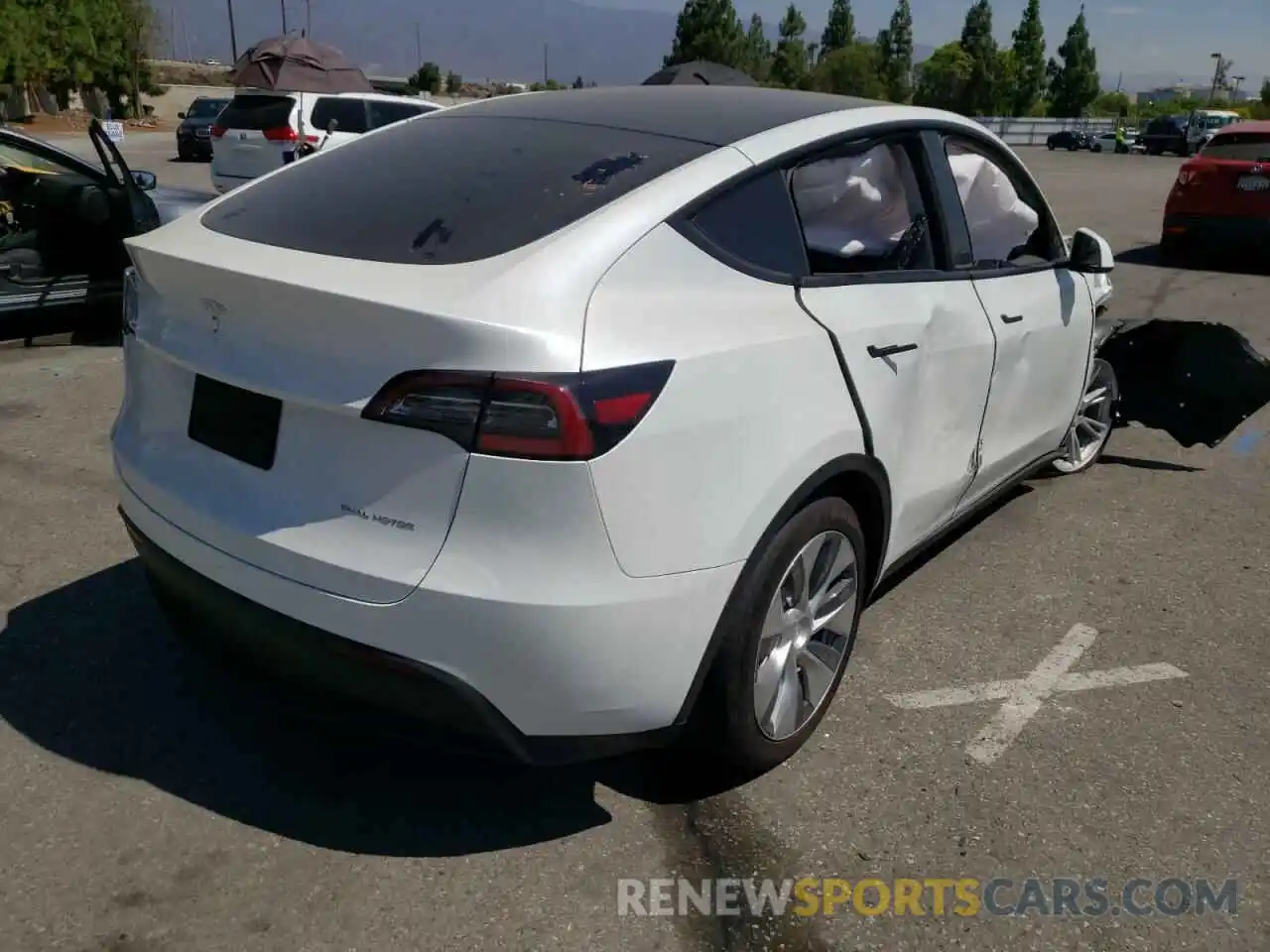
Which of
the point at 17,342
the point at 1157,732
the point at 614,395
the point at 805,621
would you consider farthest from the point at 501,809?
the point at 17,342

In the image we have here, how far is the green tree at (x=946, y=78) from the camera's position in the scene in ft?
276

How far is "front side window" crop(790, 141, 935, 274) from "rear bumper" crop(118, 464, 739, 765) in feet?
3.46

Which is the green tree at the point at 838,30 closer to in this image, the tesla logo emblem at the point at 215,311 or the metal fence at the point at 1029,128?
the metal fence at the point at 1029,128

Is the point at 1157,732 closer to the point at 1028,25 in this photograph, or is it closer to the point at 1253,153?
the point at 1253,153

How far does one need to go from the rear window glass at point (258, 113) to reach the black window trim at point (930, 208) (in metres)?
14.5

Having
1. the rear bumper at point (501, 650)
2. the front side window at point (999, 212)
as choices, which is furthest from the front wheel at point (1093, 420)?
the rear bumper at point (501, 650)

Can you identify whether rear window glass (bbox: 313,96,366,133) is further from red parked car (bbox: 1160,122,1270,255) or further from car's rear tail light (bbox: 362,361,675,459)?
car's rear tail light (bbox: 362,361,675,459)

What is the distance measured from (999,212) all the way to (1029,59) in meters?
A: 95.8

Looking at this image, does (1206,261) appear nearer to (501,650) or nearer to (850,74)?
(501,650)

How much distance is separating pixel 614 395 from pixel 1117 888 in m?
1.61

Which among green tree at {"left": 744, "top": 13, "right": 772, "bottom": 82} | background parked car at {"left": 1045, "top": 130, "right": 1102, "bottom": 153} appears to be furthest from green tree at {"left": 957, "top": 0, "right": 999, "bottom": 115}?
background parked car at {"left": 1045, "top": 130, "right": 1102, "bottom": 153}

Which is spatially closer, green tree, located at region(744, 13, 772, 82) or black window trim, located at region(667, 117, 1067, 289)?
black window trim, located at region(667, 117, 1067, 289)

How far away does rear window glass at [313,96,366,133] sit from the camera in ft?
55.0

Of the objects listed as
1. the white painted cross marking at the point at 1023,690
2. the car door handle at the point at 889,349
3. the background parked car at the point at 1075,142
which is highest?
the car door handle at the point at 889,349
